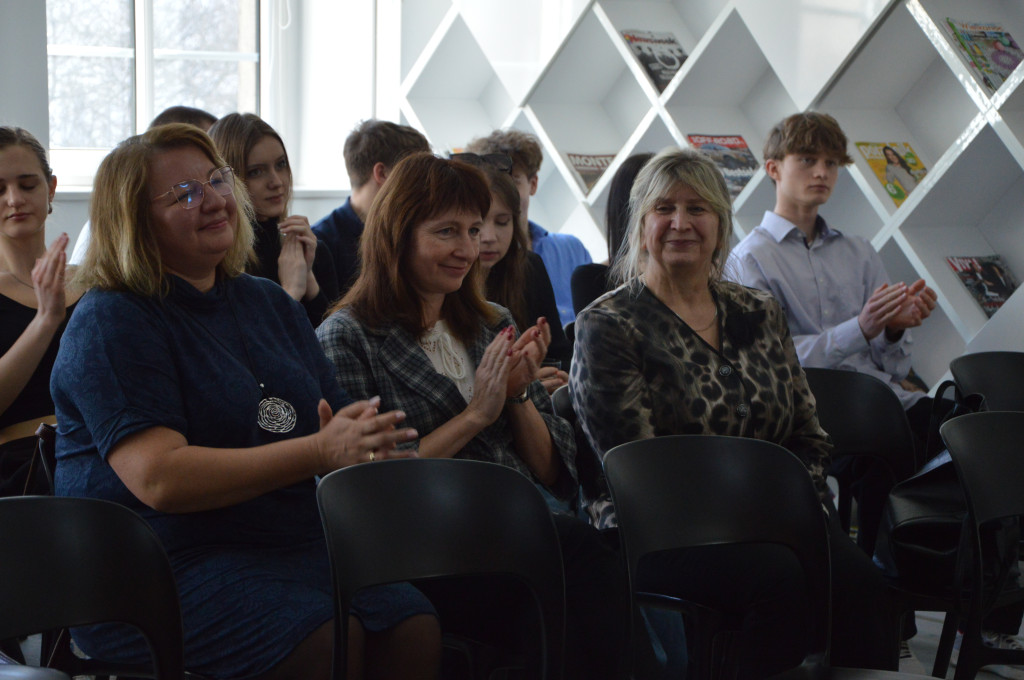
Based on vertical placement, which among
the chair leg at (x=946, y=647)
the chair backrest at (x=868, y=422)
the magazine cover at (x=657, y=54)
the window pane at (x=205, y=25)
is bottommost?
the chair leg at (x=946, y=647)

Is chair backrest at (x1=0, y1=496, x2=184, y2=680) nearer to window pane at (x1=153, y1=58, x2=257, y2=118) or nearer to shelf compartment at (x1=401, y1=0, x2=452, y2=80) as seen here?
window pane at (x1=153, y1=58, x2=257, y2=118)

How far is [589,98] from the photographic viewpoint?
16.8 feet

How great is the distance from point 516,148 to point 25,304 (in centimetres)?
196

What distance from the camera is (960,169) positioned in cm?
376

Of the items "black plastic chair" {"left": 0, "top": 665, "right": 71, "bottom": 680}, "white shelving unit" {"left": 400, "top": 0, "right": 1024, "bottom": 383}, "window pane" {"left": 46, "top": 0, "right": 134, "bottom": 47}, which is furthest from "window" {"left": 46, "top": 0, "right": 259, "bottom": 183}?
"black plastic chair" {"left": 0, "top": 665, "right": 71, "bottom": 680}

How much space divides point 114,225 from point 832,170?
96.7 inches

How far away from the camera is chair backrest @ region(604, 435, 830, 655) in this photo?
1824 millimetres

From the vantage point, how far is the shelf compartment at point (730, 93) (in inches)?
173

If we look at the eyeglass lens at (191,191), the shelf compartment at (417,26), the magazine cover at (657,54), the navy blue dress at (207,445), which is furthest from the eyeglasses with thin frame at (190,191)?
the shelf compartment at (417,26)

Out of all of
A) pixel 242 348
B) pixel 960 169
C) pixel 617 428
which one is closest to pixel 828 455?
pixel 617 428

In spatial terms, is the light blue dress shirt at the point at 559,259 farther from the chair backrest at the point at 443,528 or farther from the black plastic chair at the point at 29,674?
the black plastic chair at the point at 29,674

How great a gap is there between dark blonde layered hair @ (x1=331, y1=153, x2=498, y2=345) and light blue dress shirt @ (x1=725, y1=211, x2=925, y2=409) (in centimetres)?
131

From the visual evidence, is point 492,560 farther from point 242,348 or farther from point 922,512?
point 922,512

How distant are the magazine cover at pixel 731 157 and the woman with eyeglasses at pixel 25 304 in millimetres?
2631
